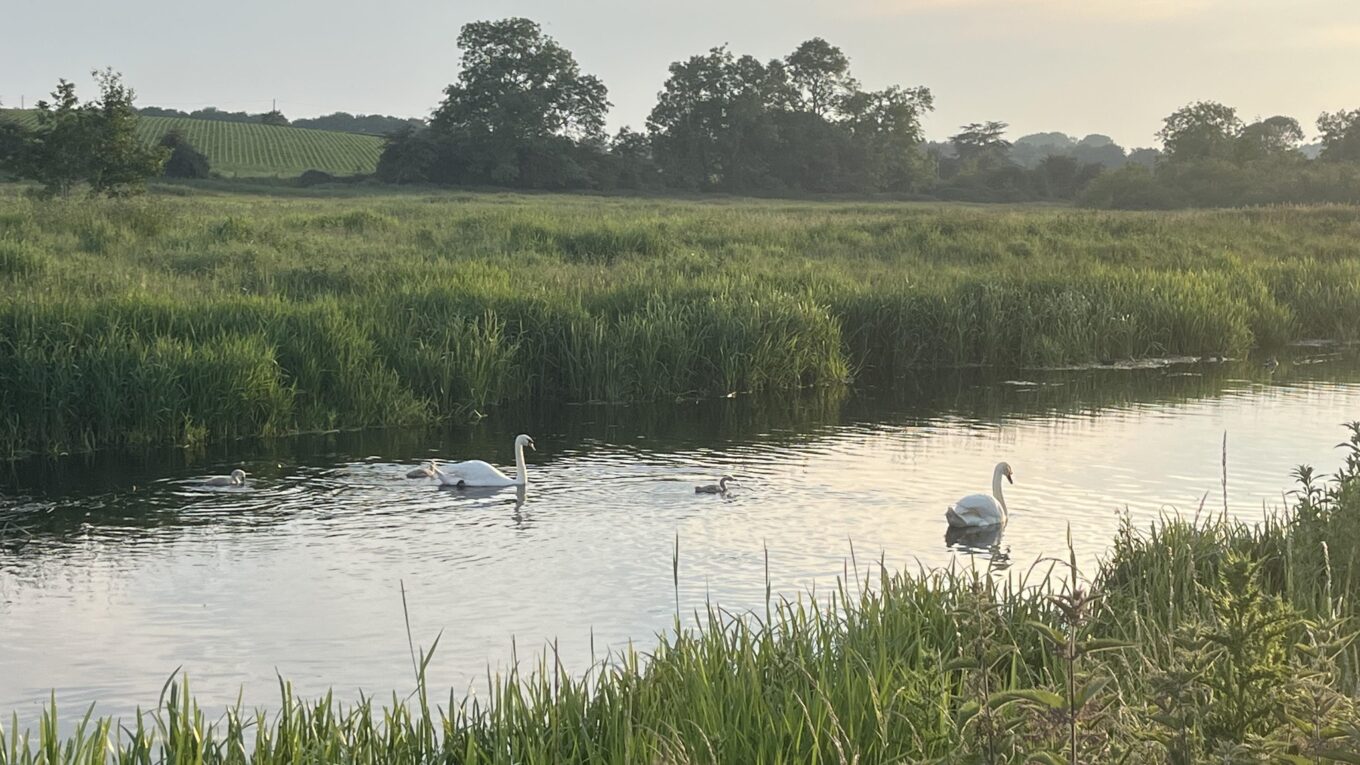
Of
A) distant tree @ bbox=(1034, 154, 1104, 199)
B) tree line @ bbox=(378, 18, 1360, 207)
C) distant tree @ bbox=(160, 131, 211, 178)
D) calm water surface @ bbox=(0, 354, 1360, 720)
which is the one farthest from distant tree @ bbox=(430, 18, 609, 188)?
calm water surface @ bbox=(0, 354, 1360, 720)

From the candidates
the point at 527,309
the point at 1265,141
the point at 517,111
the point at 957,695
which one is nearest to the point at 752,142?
the point at 517,111

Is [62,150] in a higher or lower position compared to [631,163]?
lower

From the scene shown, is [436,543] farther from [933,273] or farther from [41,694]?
[933,273]

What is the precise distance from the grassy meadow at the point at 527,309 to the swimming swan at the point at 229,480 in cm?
202

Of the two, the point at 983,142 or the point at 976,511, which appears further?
the point at 983,142

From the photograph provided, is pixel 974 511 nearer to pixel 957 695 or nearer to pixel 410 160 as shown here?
pixel 957 695

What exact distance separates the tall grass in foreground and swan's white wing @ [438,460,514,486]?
5.63 m

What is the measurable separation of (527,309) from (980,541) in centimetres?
945

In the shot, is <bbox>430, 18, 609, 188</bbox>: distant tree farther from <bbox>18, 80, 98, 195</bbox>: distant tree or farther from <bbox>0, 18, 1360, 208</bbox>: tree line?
<bbox>18, 80, 98, 195</bbox>: distant tree

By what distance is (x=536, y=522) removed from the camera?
12.6 metres

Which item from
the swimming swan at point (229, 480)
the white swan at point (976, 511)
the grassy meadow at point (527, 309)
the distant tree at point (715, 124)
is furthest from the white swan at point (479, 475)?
the distant tree at point (715, 124)

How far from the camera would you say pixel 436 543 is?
11812 millimetres

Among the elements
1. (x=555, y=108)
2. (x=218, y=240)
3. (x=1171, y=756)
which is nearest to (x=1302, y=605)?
(x=1171, y=756)

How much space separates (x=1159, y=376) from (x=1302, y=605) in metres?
16.3
